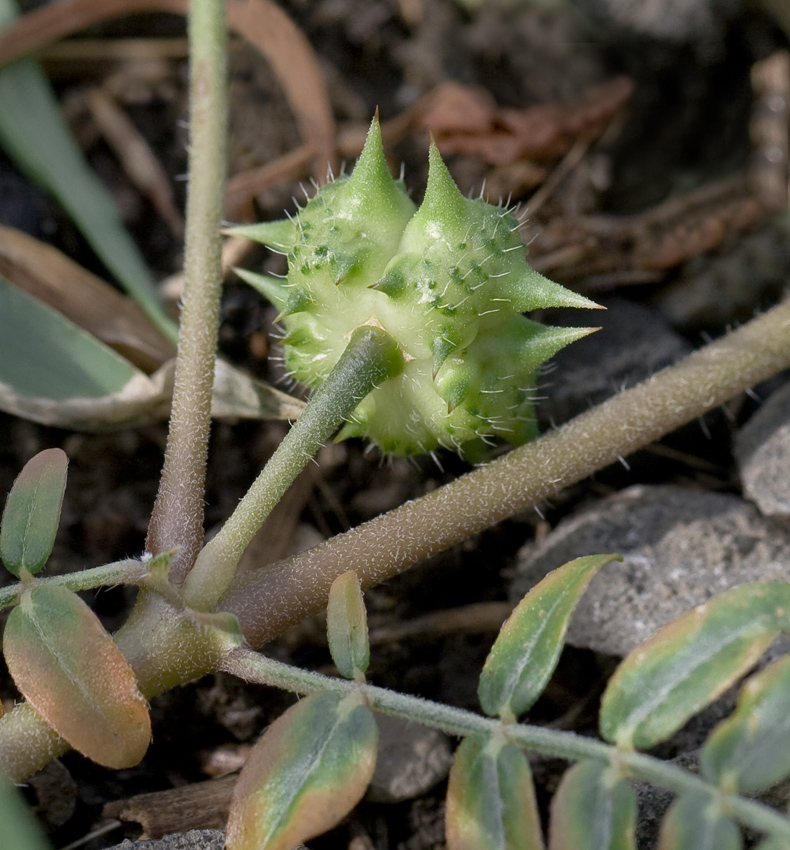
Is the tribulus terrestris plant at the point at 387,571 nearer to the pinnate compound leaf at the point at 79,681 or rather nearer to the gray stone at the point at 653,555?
the pinnate compound leaf at the point at 79,681

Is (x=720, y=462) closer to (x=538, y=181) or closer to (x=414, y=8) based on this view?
(x=538, y=181)

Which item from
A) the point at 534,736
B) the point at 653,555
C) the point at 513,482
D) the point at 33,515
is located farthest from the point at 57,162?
the point at 534,736

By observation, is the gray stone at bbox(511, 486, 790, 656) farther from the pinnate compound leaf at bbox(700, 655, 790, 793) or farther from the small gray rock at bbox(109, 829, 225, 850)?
the small gray rock at bbox(109, 829, 225, 850)

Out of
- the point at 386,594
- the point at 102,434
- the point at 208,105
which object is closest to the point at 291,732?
the point at 386,594

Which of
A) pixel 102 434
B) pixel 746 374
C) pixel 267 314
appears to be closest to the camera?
pixel 746 374

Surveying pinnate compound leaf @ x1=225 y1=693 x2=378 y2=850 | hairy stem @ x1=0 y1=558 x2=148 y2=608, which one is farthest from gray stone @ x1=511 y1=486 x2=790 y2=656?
hairy stem @ x1=0 y1=558 x2=148 y2=608

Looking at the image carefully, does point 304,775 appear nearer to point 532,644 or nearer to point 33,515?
point 532,644
